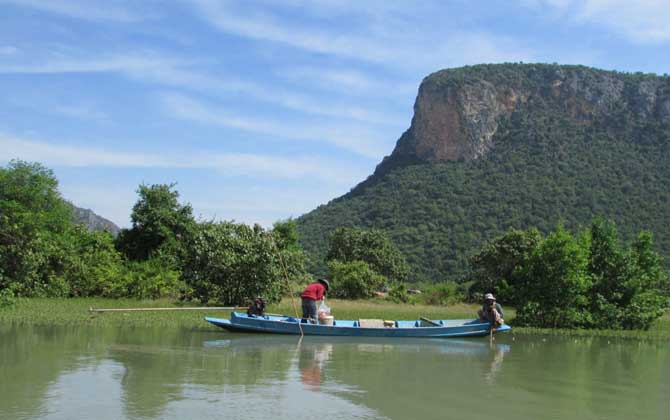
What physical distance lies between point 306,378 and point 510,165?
74364mm

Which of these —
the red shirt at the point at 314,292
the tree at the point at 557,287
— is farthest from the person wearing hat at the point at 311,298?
the tree at the point at 557,287

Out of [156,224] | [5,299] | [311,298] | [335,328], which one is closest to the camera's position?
[335,328]

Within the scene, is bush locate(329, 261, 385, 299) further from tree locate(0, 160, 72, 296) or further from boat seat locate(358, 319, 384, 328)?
boat seat locate(358, 319, 384, 328)

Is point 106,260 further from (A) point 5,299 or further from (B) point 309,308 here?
(B) point 309,308

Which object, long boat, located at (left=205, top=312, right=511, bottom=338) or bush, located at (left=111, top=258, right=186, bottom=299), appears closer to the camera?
long boat, located at (left=205, top=312, right=511, bottom=338)

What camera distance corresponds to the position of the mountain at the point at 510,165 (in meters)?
70.1

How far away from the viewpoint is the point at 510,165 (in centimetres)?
8350

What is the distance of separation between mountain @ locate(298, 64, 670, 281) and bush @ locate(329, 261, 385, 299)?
21.5 meters

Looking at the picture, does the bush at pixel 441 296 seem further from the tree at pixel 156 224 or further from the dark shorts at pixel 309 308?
the dark shorts at pixel 309 308

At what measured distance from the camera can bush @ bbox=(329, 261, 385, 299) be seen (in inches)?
1574

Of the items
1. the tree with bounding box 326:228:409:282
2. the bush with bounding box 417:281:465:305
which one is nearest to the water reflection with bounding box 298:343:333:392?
the bush with bounding box 417:281:465:305

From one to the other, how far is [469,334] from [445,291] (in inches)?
747

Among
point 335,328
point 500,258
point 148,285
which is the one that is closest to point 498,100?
point 500,258

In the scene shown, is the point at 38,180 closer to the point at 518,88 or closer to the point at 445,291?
the point at 445,291
